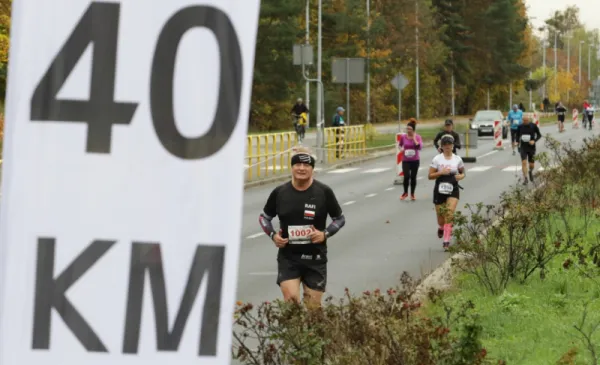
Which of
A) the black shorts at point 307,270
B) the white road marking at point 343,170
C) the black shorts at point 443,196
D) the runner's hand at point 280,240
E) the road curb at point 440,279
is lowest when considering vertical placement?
the white road marking at point 343,170

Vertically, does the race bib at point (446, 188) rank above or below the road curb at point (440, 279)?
above

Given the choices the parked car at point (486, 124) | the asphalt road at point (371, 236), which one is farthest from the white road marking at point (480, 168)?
the parked car at point (486, 124)

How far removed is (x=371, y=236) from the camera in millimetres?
23047

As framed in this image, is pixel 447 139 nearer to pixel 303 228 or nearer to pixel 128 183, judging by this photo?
pixel 303 228

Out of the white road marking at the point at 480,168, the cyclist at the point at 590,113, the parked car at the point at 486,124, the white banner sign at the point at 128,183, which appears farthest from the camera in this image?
the cyclist at the point at 590,113

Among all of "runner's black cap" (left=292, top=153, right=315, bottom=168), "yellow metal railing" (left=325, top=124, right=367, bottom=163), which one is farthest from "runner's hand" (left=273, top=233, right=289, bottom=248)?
"yellow metal railing" (left=325, top=124, right=367, bottom=163)

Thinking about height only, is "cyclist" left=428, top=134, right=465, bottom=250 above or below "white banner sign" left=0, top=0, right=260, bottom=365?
below

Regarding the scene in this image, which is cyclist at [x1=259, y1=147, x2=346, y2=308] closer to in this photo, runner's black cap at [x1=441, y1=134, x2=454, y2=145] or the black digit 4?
the black digit 4

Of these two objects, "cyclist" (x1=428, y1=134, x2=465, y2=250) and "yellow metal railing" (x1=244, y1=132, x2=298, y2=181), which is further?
"yellow metal railing" (x1=244, y1=132, x2=298, y2=181)

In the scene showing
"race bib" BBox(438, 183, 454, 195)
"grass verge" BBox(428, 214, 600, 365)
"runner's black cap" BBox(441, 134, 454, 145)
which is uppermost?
"runner's black cap" BBox(441, 134, 454, 145)

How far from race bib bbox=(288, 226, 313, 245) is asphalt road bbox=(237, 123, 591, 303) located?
4665 millimetres

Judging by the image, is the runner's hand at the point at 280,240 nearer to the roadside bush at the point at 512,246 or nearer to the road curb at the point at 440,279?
the road curb at the point at 440,279

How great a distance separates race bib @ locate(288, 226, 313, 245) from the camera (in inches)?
405

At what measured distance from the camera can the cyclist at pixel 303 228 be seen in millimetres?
10281
